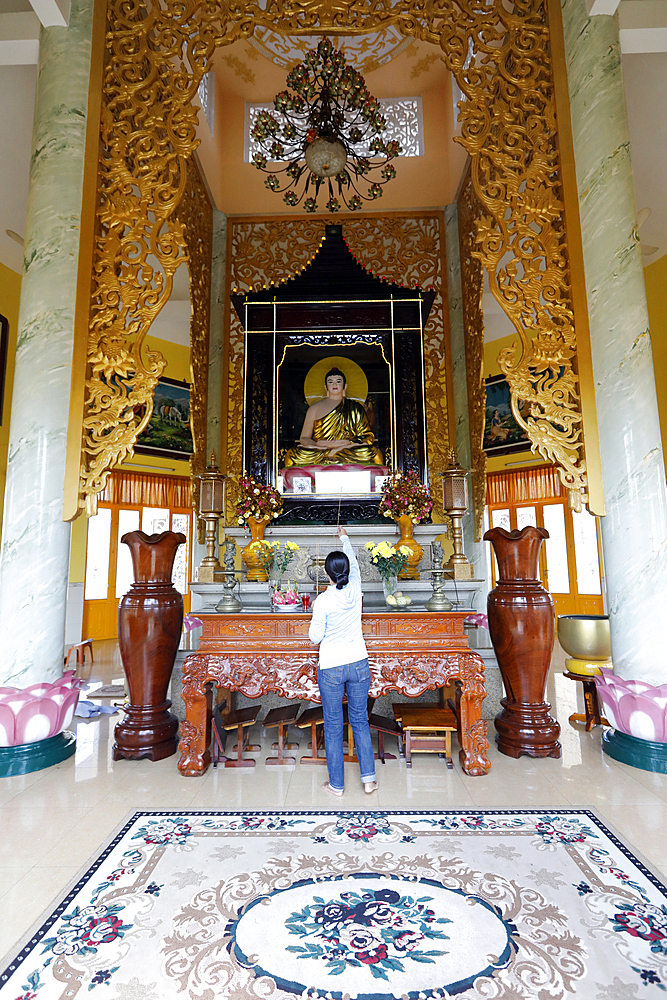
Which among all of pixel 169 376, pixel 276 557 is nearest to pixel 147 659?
pixel 276 557

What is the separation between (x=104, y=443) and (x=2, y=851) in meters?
2.23

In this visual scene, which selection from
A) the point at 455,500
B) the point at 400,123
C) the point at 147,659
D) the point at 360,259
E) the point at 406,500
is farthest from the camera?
the point at 400,123

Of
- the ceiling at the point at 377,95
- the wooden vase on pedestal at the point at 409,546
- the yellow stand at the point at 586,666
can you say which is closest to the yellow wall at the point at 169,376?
the ceiling at the point at 377,95

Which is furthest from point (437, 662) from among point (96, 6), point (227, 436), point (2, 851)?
point (96, 6)

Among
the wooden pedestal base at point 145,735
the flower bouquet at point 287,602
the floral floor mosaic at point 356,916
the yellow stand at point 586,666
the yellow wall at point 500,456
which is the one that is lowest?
the floral floor mosaic at point 356,916

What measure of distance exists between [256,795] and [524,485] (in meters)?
8.80

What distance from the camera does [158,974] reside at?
1.62m

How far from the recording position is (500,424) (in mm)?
10703

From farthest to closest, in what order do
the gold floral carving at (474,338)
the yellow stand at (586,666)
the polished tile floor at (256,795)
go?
the gold floral carving at (474,338) → the yellow stand at (586,666) → the polished tile floor at (256,795)

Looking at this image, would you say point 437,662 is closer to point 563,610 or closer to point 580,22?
point 580,22

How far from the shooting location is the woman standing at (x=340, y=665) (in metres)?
2.96

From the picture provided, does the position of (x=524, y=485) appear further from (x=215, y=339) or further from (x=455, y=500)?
(x=215, y=339)

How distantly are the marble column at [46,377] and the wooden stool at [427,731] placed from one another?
218cm

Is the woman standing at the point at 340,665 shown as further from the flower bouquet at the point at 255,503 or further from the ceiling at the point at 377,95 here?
the ceiling at the point at 377,95
